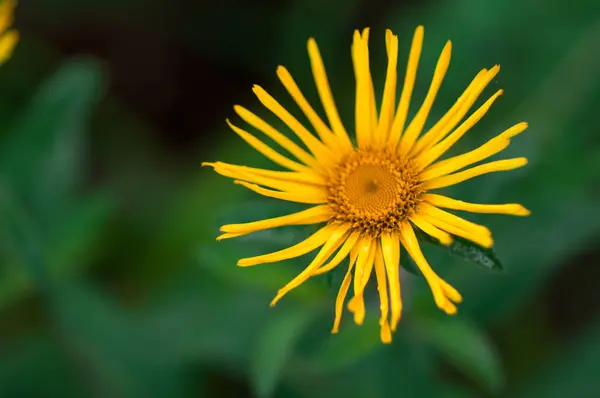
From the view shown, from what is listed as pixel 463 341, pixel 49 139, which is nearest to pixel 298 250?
pixel 463 341

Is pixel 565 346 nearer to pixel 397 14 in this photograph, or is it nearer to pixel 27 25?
pixel 397 14

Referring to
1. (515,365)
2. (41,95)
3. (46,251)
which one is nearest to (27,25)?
(41,95)

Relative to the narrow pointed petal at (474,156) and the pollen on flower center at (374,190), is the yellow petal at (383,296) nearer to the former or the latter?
the pollen on flower center at (374,190)

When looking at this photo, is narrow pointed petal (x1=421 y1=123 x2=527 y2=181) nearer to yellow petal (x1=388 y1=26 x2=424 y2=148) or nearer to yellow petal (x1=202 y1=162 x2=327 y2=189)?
yellow petal (x1=388 y1=26 x2=424 y2=148)

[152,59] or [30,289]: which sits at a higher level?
[152,59]

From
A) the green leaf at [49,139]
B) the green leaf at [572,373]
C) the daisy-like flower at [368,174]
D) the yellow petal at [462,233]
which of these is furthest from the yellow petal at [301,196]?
the green leaf at [572,373]

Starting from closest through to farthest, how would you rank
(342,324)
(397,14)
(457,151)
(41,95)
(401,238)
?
1. (401,238)
2. (342,324)
3. (457,151)
4. (41,95)
5. (397,14)

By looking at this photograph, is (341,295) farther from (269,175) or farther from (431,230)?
(269,175)

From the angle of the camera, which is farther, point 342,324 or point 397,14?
point 397,14
